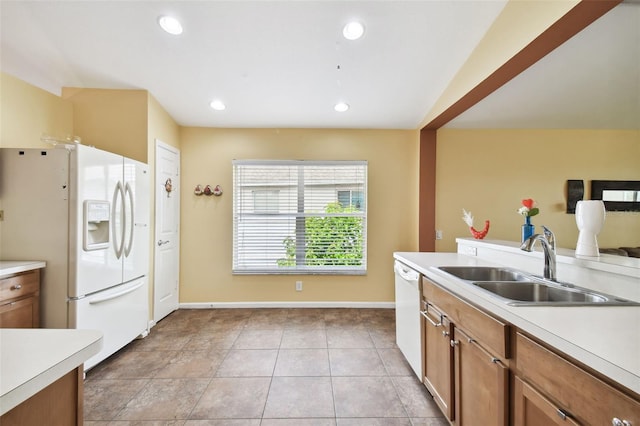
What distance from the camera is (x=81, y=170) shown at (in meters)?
2.12

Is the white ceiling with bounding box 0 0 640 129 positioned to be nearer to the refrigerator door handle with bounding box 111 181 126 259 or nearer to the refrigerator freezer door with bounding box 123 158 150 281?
the refrigerator freezer door with bounding box 123 158 150 281

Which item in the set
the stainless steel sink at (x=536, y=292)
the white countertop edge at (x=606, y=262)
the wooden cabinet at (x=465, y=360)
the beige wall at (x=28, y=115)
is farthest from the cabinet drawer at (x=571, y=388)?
the beige wall at (x=28, y=115)

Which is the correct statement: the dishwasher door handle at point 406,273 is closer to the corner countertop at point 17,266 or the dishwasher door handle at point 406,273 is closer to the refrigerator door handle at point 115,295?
the refrigerator door handle at point 115,295

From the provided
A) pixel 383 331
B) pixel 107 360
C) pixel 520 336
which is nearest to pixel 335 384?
pixel 383 331

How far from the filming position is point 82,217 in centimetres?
212

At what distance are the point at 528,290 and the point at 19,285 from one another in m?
3.37

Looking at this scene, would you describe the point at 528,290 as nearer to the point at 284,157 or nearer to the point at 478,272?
the point at 478,272

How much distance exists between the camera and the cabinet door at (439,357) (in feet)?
5.19

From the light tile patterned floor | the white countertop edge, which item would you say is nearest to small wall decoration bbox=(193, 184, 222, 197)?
the light tile patterned floor

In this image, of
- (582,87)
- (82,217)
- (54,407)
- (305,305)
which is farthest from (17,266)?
(582,87)

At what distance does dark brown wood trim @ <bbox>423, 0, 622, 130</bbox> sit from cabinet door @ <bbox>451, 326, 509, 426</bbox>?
1758 millimetres

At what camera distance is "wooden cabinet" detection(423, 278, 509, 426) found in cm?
116

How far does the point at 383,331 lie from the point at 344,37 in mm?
2944

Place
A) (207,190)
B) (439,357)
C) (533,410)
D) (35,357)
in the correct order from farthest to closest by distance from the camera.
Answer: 1. (207,190)
2. (439,357)
3. (533,410)
4. (35,357)
